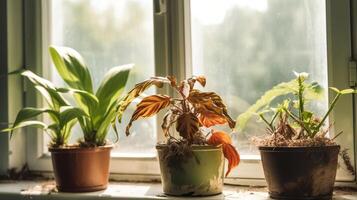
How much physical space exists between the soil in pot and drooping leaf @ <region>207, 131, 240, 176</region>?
0.9 inches

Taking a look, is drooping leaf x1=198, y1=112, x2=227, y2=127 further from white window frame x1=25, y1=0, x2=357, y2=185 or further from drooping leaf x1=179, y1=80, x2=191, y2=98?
white window frame x1=25, y1=0, x2=357, y2=185

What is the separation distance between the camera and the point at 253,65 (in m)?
1.38

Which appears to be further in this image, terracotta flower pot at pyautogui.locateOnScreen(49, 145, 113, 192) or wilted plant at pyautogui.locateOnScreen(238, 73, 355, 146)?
terracotta flower pot at pyautogui.locateOnScreen(49, 145, 113, 192)

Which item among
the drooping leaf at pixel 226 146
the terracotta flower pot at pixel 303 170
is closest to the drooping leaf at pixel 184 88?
the drooping leaf at pixel 226 146

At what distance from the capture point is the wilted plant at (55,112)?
1.27 meters

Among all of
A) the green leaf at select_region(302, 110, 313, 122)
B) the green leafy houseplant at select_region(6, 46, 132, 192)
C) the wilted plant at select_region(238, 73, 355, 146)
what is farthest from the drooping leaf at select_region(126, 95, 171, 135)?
the green leaf at select_region(302, 110, 313, 122)

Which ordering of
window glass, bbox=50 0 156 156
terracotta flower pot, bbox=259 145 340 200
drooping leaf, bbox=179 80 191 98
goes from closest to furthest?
terracotta flower pot, bbox=259 145 340 200, drooping leaf, bbox=179 80 191 98, window glass, bbox=50 0 156 156

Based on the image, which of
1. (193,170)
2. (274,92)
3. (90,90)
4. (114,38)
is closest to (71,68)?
(90,90)

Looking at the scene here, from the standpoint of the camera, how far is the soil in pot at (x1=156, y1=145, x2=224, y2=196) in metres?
1.21

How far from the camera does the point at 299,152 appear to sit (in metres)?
1.12

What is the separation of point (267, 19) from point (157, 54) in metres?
0.33

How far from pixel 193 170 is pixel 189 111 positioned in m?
0.15

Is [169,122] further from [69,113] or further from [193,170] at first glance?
[69,113]

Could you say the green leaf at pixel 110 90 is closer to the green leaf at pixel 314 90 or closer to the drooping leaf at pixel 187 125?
the drooping leaf at pixel 187 125
